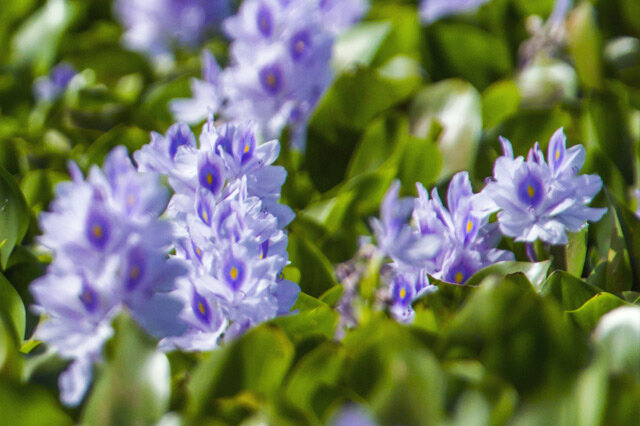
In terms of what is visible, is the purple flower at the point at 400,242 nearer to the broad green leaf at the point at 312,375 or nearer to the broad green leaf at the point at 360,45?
the broad green leaf at the point at 312,375

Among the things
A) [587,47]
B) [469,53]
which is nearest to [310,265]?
[587,47]

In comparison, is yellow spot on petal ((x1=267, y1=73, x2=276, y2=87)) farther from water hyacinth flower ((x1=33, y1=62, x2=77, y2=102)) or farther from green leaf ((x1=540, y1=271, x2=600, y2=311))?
water hyacinth flower ((x1=33, y1=62, x2=77, y2=102))

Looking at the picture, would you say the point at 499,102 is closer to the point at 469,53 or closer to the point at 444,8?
the point at 469,53

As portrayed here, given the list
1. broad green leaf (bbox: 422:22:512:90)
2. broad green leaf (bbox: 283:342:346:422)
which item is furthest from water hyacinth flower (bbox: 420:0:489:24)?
broad green leaf (bbox: 283:342:346:422)

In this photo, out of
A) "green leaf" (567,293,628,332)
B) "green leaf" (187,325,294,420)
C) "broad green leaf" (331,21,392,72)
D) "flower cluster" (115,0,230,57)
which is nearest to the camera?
"green leaf" (187,325,294,420)

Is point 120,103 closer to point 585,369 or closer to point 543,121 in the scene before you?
point 543,121

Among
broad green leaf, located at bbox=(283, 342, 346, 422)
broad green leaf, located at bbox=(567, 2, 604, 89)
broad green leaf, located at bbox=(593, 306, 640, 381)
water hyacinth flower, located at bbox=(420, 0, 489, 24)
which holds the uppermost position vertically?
broad green leaf, located at bbox=(283, 342, 346, 422)
